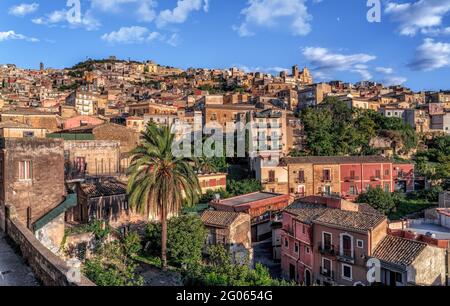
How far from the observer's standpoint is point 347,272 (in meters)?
22.7

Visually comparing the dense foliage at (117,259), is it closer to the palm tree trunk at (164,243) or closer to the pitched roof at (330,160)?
the palm tree trunk at (164,243)

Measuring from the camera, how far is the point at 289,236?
27.3 meters

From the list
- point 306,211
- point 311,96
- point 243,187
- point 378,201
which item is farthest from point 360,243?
point 311,96

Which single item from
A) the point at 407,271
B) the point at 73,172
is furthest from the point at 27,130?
the point at 407,271

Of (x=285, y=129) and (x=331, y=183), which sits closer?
(x=331, y=183)

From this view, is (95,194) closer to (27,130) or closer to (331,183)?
(27,130)

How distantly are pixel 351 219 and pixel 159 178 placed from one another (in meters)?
11.7

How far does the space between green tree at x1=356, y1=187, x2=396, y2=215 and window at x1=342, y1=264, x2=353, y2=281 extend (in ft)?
61.2

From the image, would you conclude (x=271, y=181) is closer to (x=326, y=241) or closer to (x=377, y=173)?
(x=377, y=173)

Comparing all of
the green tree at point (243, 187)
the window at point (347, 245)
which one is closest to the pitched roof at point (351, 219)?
the window at point (347, 245)

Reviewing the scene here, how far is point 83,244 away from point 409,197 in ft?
134

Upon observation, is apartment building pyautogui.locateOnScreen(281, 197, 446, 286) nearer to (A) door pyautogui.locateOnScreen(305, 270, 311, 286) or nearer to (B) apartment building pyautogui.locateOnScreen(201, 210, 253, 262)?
(A) door pyautogui.locateOnScreen(305, 270, 311, 286)
